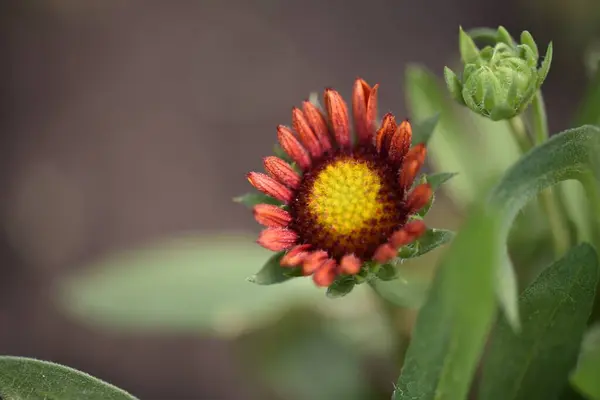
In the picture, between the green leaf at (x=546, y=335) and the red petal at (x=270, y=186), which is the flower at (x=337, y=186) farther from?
the green leaf at (x=546, y=335)

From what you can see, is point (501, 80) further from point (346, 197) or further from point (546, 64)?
point (346, 197)

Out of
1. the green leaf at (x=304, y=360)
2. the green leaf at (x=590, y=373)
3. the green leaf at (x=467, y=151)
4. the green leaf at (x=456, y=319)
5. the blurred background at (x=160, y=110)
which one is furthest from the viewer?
the blurred background at (x=160, y=110)

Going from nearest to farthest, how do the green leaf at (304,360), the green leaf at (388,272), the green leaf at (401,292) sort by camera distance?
the green leaf at (388,272)
the green leaf at (401,292)
the green leaf at (304,360)

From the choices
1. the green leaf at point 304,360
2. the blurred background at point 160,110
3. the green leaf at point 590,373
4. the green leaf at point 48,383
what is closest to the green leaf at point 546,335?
the green leaf at point 590,373

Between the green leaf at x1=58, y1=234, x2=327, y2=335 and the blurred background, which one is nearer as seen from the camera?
the green leaf at x1=58, y1=234, x2=327, y2=335

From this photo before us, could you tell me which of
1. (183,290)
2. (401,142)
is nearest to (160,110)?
(183,290)

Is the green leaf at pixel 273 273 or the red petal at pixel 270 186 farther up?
the red petal at pixel 270 186

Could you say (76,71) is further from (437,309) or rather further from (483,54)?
(437,309)

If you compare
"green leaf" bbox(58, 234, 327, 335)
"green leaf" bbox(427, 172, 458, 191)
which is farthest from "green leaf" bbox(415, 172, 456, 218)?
"green leaf" bbox(58, 234, 327, 335)

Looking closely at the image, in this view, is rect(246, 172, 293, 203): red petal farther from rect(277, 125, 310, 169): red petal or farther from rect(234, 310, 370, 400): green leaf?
rect(234, 310, 370, 400): green leaf
